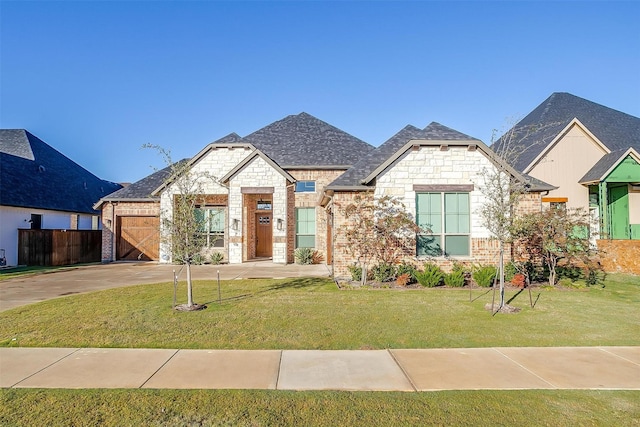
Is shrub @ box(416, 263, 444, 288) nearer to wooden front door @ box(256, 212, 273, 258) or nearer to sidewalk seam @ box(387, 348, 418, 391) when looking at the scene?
sidewalk seam @ box(387, 348, 418, 391)

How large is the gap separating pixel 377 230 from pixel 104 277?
420 inches

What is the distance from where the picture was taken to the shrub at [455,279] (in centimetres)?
1182

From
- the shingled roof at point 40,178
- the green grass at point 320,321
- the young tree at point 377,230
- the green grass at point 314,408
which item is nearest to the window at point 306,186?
the young tree at point 377,230

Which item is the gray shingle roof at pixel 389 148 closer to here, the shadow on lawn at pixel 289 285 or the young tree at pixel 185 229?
the shadow on lawn at pixel 289 285

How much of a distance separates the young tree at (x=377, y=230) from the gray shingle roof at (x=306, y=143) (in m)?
8.05

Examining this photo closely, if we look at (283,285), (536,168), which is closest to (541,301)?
(283,285)

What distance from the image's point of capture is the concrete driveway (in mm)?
11086

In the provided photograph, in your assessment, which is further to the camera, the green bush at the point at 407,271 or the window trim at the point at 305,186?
the window trim at the point at 305,186

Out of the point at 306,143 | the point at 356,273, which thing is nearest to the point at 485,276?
the point at 356,273

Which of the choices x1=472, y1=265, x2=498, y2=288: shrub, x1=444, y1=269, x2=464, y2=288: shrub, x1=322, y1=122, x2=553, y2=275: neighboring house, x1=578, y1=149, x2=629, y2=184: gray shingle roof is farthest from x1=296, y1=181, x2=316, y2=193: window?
x1=578, y1=149, x2=629, y2=184: gray shingle roof

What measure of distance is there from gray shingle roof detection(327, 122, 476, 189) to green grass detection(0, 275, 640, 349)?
439cm

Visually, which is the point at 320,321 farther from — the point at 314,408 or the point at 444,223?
the point at 444,223

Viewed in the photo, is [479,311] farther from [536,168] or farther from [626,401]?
[536,168]

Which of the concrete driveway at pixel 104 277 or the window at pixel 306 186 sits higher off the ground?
the window at pixel 306 186
